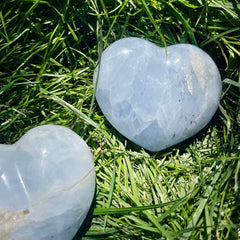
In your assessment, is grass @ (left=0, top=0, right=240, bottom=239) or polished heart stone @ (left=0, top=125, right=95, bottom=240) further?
grass @ (left=0, top=0, right=240, bottom=239)

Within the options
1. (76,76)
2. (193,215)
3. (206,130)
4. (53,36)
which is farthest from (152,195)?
(53,36)

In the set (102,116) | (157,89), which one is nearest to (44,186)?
(102,116)

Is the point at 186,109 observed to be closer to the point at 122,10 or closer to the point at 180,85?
the point at 180,85

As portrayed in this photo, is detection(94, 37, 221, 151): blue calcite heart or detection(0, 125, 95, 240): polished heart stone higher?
detection(94, 37, 221, 151): blue calcite heart

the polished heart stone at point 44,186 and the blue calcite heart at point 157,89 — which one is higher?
the blue calcite heart at point 157,89
